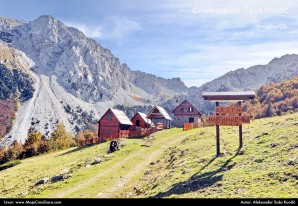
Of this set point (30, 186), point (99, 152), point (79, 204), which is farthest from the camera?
point (99, 152)

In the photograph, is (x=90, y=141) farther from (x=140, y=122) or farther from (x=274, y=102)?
(x=274, y=102)

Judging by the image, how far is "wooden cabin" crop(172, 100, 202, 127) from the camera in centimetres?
8562

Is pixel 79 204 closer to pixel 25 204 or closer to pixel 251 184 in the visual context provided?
pixel 25 204

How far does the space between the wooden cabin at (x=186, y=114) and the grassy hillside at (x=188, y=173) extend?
135 feet

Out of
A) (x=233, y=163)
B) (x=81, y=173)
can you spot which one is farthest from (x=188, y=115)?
(x=233, y=163)

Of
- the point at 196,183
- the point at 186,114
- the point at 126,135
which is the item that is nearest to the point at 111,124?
the point at 126,135

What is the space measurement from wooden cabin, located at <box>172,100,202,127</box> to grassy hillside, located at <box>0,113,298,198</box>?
41.0m

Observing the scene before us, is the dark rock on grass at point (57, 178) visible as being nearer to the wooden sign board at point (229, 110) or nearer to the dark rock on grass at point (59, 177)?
the dark rock on grass at point (59, 177)

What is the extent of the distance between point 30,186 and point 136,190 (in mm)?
15203

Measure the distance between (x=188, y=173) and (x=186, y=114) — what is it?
201ft

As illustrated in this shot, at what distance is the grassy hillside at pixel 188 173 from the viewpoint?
19.3m

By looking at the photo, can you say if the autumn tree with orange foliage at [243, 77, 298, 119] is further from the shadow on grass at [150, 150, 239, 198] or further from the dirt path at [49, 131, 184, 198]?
the shadow on grass at [150, 150, 239, 198]

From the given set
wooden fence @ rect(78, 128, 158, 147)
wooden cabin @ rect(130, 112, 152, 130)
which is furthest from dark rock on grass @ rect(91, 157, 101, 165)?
wooden cabin @ rect(130, 112, 152, 130)

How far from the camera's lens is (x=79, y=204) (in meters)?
12.2
